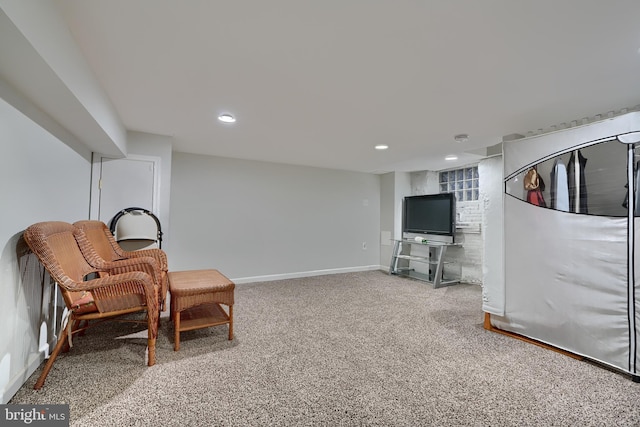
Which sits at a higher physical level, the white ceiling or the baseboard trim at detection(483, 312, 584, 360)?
the white ceiling

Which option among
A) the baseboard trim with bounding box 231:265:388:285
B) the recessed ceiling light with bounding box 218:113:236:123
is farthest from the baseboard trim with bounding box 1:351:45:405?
the baseboard trim with bounding box 231:265:388:285

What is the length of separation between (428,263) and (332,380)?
360cm

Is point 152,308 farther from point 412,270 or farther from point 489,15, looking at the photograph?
point 412,270

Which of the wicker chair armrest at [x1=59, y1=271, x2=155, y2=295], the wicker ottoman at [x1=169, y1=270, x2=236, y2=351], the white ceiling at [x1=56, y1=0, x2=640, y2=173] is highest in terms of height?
the white ceiling at [x1=56, y1=0, x2=640, y2=173]

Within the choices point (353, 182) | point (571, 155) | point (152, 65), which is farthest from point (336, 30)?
point (353, 182)

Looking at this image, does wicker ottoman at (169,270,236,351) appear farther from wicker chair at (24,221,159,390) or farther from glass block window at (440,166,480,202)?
glass block window at (440,166,480,202)

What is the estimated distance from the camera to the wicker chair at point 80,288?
1.62 meters

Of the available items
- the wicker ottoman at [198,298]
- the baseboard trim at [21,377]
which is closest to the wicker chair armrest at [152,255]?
the wicker ottoman at [198,298]

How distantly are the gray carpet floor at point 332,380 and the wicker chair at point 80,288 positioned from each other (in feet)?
0.85

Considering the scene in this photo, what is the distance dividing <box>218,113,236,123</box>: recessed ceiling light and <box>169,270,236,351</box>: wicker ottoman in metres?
1.52

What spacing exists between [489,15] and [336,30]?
28.2 inches

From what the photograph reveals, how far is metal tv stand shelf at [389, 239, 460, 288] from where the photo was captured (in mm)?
4414

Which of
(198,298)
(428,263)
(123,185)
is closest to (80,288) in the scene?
(198,298)

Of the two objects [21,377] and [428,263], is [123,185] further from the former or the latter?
[428,263]
